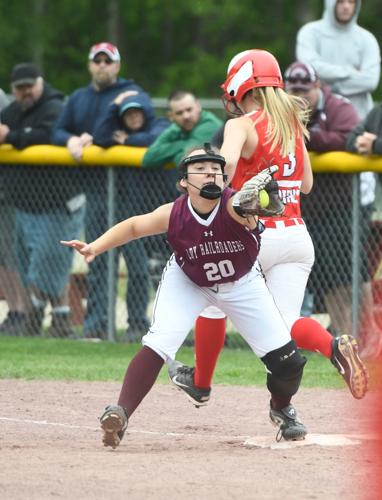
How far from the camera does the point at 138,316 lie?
1248cm

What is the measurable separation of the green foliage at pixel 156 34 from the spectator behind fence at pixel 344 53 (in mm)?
19553

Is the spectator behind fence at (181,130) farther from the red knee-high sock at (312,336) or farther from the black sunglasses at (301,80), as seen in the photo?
the red knee-high sock at (312,336)

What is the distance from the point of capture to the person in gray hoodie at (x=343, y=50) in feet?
42.4

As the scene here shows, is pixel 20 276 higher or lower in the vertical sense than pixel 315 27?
lower

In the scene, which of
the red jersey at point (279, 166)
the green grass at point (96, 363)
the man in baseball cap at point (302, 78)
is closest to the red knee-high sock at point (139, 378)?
the red jersey at point (279, 166)

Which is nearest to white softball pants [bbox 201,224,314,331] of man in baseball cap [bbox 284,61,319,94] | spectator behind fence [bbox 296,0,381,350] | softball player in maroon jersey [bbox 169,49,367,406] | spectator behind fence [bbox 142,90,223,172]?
softball player in maroon jersey [bbox 169,49,367,406]

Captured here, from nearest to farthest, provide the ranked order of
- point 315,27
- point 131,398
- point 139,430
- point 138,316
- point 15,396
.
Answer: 1. point 131,398
2. point 139,430
3. point 15,396
4. point 138,316
5. point 315,27

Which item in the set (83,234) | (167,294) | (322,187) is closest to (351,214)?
(322,187)

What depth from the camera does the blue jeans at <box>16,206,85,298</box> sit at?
42.5ft

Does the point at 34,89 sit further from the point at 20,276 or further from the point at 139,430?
the point at 139,430

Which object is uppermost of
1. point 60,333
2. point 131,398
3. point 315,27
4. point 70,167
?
point 131,398

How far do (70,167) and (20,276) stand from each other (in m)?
1.15

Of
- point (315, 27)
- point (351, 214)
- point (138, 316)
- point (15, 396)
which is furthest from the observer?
point (315, 27)

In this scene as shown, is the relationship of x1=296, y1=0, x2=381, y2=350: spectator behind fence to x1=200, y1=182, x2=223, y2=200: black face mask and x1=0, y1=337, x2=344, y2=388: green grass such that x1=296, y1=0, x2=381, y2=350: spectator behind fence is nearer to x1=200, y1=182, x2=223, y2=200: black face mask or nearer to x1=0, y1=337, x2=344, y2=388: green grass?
x1=0, y1=337, x2=344, y2=388: green grass
